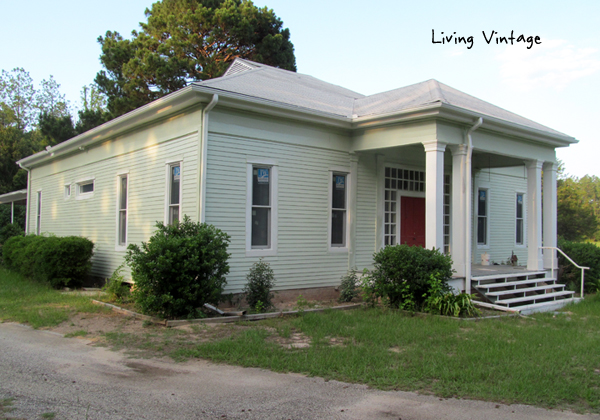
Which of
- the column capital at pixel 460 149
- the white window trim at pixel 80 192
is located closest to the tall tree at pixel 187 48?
the white window trim at pixel 80 192

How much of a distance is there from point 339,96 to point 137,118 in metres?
5.34

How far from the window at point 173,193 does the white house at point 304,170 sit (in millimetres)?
31

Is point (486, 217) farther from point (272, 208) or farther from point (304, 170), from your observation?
point (272, 208)

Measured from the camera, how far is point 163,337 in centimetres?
730

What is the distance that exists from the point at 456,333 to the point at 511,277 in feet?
16.6

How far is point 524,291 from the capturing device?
11.0m

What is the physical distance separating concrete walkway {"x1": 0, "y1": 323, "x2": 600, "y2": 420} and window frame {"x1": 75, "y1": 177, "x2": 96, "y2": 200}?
891cm

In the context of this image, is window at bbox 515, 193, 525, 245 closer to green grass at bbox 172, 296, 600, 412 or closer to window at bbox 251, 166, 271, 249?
green grass at bbox 172, 296, 600, 412

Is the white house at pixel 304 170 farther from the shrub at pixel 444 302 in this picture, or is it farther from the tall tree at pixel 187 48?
the tall tree at pixel 187 48

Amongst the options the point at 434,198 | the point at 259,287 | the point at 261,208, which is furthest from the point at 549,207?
the point at 259,287

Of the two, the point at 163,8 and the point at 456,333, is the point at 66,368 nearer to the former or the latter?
the point at 456,333

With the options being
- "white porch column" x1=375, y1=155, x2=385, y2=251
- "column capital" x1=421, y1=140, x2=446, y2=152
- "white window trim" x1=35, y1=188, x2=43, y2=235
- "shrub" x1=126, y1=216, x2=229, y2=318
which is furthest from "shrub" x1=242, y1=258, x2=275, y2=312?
"white window trim" x1=35, y1=188, x2=43, y2=235

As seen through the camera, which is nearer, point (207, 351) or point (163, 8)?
point (207, 351)

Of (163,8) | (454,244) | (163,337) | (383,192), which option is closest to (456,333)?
(454,244)
